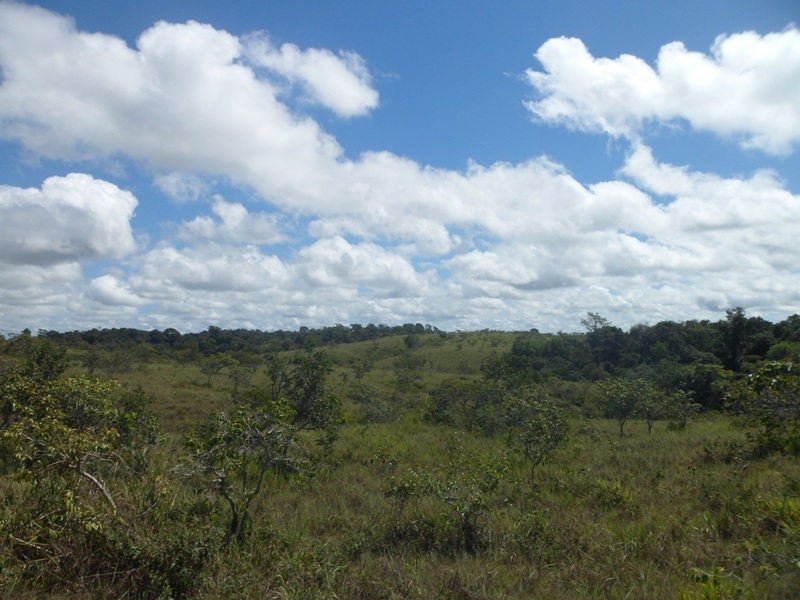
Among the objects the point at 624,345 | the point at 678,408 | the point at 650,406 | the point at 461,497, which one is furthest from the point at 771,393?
the point at 624,345

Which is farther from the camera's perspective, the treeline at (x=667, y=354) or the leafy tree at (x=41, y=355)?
the treeline at (x=667, y=354)

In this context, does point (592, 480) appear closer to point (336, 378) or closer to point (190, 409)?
point (190, 409)

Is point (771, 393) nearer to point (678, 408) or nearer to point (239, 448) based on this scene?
point (239, 448)

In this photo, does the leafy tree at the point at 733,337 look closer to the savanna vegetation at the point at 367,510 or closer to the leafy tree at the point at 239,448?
the savanna vegetation at the point at 367,510

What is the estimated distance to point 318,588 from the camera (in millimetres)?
5137

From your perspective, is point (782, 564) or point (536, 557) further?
point (536, 557)

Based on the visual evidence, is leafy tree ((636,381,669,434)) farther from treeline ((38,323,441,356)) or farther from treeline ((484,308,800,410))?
treeline ((38,323,441,356))

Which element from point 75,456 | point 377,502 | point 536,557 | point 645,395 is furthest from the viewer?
point 645,395

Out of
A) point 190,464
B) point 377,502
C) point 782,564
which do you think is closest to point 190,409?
point 377,502

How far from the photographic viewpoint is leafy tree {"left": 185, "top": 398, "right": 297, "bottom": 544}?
20.9ft

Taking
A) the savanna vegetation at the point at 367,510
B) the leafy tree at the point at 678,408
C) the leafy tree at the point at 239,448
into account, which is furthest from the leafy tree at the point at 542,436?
the leafy tree at the point at 678,408

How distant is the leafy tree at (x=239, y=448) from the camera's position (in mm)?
6367

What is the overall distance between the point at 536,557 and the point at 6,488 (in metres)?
6.91

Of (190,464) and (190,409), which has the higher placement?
(190,464)
